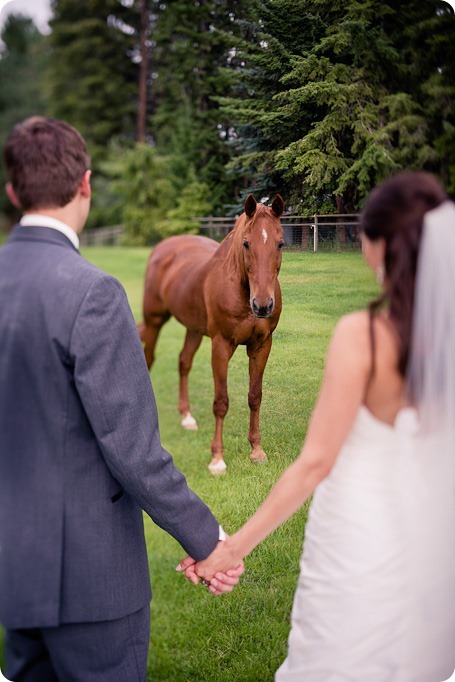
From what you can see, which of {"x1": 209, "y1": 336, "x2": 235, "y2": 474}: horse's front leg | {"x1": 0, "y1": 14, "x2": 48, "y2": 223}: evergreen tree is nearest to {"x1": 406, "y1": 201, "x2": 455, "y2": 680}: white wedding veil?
{"x1": 209, "y1": 336, "x2": 235, "y2": 474}: horse's front leg

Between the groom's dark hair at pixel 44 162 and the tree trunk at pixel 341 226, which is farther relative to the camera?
the tree trunk at pixel 341 226

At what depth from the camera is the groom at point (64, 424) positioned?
6.96 feet

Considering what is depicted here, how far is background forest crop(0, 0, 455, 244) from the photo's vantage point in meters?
2.66

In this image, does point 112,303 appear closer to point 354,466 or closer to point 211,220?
point 354,466

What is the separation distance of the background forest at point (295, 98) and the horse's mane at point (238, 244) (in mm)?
159

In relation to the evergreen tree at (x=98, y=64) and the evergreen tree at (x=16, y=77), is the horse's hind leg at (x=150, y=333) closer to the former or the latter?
the evergreen tree at (x=98, y=64)

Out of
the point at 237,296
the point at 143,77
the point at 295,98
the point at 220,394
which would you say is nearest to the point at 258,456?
the point at 220,394

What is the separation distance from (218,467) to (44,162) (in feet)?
6.17

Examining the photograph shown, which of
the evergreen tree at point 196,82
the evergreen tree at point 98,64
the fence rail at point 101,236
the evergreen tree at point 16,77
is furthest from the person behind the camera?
the evergreen tree at point 16,77

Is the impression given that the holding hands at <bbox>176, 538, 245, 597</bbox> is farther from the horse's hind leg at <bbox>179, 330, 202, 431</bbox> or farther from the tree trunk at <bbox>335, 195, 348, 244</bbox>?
the horse's hind leg at <bbox>179, 330, 202, 431</bbox>

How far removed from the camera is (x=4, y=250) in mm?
2256

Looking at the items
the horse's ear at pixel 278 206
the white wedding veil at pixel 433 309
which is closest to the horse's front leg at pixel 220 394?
the horse's ear at pixel 278 206

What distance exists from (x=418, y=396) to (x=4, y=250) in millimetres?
1537

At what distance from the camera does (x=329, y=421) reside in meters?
1.97
